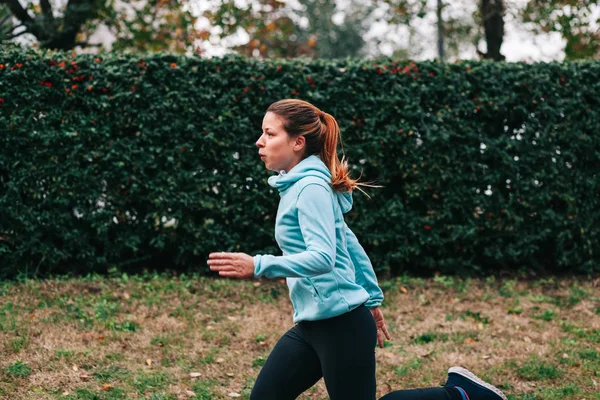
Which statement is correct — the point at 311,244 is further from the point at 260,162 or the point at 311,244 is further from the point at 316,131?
the point at 260,162

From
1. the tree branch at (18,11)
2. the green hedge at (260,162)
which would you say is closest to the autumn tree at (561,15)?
the green hedge at (260,162)

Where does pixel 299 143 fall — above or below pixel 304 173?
above

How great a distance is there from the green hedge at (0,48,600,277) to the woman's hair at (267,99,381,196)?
14.1 feet

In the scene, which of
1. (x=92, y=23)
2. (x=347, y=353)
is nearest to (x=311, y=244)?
(x=347, y=353)

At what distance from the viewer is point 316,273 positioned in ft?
8.64

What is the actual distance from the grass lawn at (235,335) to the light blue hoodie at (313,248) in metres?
2.04

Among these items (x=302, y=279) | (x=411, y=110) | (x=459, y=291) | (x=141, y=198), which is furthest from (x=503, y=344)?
(x=141, y=198)

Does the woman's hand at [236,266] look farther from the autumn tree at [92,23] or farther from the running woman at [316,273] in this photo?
the autumn tree at [92,23]

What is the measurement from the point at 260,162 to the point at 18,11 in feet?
22.2

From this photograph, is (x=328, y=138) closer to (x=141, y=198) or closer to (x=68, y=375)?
(x=68, y=375)

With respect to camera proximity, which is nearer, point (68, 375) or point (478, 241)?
point (68, 375)

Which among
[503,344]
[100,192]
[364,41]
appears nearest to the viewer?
[503,344]

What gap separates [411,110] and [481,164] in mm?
1111

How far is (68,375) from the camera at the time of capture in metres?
4.76
